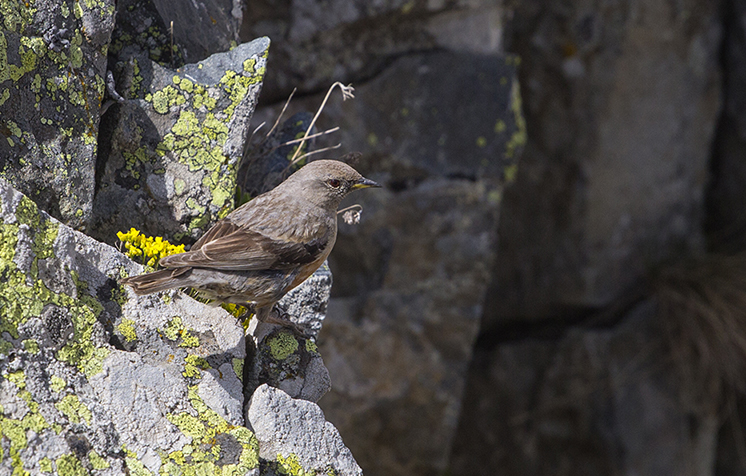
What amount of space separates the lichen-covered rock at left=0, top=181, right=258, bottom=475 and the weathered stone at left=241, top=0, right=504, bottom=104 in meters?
3.02

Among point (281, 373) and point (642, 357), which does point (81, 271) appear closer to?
point (281, 373)

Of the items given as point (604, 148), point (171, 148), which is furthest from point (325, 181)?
point (604, 148)

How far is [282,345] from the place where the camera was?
3.43 metres

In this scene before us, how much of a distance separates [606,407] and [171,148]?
5235mm

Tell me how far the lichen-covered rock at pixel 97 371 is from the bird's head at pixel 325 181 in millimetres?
1020

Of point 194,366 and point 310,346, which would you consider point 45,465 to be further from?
point 310,346

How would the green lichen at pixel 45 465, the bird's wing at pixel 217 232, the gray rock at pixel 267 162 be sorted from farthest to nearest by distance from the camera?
the gray rock at pixel 267 162 → the bird's wing at pixel 217 232 → the green lichen at pixel 45 465

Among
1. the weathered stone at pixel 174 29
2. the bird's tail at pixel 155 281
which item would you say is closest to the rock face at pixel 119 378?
the bird's tail at pixel 155 281

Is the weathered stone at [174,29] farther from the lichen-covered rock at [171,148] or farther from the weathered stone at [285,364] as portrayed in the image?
the weathered stone at [285,364]

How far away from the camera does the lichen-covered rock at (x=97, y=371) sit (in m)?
2.52

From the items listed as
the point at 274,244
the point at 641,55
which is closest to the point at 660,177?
the point at 641,55

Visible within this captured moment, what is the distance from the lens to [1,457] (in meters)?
2.31

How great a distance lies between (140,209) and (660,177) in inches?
215

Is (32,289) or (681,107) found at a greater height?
(32,289)
